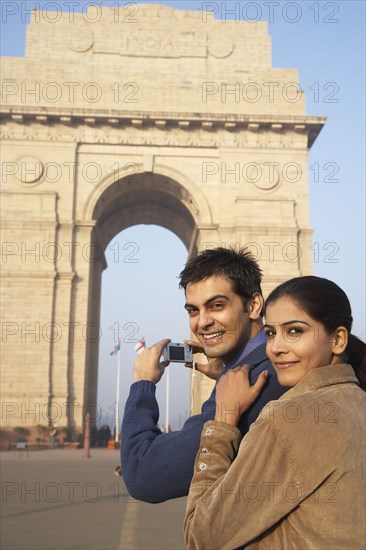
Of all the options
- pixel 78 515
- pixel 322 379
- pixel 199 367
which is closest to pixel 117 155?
pixel 78 515

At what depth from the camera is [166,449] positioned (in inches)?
102

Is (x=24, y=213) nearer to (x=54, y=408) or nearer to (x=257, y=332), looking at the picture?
(x=54, y=408)

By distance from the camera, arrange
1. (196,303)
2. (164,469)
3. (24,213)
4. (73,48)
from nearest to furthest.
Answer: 1. (164,469)
2. (196,303)
3. (24,213)
4. (73,48)

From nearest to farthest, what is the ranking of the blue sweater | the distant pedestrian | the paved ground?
the blue sweater
the paved ground
the distant pedestrian

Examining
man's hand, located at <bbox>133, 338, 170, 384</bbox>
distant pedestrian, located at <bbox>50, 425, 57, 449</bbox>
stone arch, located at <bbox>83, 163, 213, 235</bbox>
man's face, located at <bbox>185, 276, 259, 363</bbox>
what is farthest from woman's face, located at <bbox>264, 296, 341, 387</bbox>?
stone arch, located at <bbox>83, 163, 213, 235</bbox>

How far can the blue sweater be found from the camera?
258cm

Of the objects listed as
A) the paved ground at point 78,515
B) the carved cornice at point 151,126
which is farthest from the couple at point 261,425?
the carved cornice at point 151,126

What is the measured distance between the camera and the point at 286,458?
2053 millimetres

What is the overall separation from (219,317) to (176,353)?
0.39 meters

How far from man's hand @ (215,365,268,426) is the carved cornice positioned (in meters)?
26.1

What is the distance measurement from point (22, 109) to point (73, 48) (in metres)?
4.20

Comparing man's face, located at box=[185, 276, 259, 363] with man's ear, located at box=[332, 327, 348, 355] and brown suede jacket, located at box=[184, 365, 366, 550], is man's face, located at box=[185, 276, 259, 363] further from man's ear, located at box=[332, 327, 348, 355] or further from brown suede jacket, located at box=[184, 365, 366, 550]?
brown suede jacket, located at box=[184, 365, 366, 550]

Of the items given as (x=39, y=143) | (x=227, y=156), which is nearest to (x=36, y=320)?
(x=39, y=143)

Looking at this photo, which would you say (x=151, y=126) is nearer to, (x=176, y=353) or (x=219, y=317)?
(x=176, y=353)
